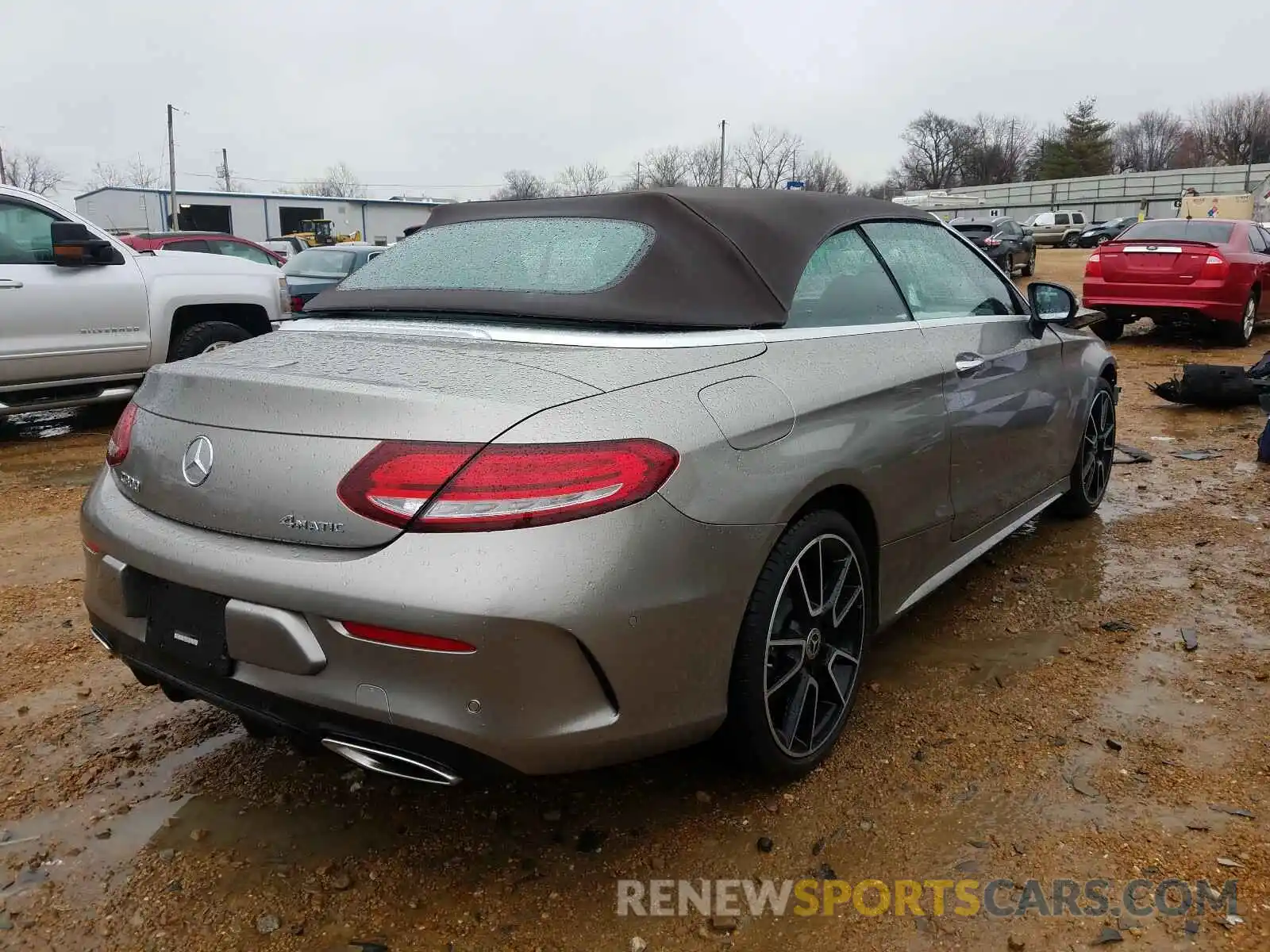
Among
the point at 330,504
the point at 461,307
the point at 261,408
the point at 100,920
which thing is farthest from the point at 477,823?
the point at 461,307

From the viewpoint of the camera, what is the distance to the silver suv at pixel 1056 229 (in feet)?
141

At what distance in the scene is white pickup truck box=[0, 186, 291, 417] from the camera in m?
6.70

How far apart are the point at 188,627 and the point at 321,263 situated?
12.7 m

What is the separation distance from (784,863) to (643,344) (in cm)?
127

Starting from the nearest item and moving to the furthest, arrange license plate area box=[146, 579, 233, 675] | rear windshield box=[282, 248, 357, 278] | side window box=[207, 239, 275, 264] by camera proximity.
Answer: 1. license plate area box=[146, 579, 233, 675]
2. rear windshield box=[282, 248, 357, 278]
3. side window box=[207, 239, 275, 264]

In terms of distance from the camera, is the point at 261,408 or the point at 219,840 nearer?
the point at 261,408

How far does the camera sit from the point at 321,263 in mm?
13898

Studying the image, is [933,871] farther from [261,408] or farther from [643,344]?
[261,408]

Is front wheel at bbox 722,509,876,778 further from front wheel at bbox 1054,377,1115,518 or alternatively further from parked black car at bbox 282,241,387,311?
parked black car at bbox 282,241,387,311

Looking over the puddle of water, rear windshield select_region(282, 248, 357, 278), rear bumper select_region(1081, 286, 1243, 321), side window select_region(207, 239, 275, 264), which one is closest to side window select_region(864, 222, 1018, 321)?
the puddle of water

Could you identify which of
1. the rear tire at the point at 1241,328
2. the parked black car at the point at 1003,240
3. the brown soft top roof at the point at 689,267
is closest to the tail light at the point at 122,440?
the brown soft top roof at the point at 689,267

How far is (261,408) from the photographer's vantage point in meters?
2.12

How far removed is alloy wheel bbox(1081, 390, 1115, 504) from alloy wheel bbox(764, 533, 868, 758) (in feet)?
7.88

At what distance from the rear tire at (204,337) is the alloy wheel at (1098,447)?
5.99 meters
